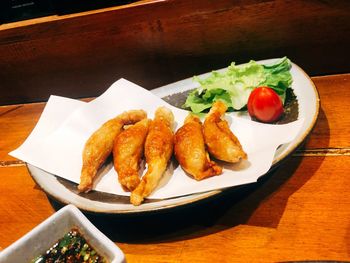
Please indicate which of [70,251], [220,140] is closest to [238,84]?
[220,140]

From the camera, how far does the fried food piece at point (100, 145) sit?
1713 mm

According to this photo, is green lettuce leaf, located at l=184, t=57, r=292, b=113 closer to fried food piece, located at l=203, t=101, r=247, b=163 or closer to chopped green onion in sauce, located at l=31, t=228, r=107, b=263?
fried food piece, located at l=203, t=101, r=247, b=163

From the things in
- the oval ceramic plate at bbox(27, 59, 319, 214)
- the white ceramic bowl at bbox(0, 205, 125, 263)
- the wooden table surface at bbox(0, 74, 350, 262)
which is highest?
the white ceramic bowl at bbox(0, 205, 125, 263)

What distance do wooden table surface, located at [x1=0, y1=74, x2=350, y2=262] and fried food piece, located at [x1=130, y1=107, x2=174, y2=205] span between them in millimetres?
122

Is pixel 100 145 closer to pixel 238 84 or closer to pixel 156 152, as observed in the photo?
pixel 156 152

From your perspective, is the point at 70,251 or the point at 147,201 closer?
the point at 70,251

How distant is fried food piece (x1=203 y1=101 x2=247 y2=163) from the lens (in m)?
1.58

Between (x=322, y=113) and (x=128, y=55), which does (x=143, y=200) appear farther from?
(x=128, y=55)

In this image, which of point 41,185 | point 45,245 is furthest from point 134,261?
point 41,185

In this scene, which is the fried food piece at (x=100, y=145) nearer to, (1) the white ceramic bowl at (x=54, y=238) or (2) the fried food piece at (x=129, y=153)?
(2) the fried food piece at (x=129, y=153)

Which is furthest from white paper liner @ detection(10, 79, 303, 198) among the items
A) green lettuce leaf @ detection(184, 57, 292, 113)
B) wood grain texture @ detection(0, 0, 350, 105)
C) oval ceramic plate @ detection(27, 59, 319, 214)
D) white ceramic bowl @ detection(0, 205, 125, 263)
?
wood grain texture @ detection(0, 0, 350, 105)

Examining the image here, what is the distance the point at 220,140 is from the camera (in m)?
1.65

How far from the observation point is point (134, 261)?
1437mm

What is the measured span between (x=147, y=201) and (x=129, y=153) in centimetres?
30
